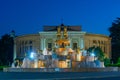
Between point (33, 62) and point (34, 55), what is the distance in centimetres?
198

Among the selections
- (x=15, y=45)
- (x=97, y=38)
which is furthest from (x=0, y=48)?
(x=97, y=38)

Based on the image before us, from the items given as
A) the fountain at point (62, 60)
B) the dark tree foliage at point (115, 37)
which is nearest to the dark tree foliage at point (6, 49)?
the dark tree foliage at point (115, 37)

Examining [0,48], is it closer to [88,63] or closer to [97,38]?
[97,38]

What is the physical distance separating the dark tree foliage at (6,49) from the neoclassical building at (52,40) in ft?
4.57

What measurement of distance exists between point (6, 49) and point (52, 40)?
41.5 feet

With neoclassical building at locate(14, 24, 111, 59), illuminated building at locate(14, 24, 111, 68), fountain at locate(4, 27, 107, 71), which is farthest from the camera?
neoclassical building at locate(14, 24, 111, 59)

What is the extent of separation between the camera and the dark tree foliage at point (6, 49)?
100456mm

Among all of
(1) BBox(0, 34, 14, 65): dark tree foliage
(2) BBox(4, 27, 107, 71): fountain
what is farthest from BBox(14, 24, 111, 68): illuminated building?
(2) BBox(4, 27, 107, 71): fountain

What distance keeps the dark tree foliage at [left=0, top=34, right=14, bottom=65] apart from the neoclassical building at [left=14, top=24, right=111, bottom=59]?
1392 mm

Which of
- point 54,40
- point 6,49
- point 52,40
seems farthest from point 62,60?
point 6,49

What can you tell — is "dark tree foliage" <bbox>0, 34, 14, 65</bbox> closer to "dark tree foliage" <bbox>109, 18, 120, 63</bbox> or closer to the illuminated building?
the illuminated building

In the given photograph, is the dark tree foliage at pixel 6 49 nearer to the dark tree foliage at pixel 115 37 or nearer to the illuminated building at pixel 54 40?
the illuminated building at pixel 54 40

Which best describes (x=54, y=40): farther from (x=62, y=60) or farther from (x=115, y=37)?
(x=62, y=60)

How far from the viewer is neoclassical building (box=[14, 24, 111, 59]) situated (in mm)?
105000
